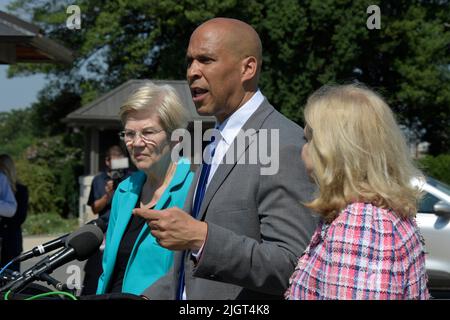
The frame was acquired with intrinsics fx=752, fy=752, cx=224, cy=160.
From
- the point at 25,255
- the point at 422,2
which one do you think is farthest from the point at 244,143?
the point at 422,2

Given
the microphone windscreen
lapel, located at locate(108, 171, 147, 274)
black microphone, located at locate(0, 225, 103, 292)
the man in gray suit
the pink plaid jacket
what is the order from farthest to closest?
lapel, located at locate(108, 171, 147, 274), the microphone windscreen, black microphone, located at locate(0, 225, 103, 292), the man in gray suit, the pink plaid jacket

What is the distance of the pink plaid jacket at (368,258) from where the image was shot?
2.06 m

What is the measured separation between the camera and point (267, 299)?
2.52m

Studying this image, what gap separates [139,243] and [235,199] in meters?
0.93

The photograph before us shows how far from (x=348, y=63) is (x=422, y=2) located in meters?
5.06

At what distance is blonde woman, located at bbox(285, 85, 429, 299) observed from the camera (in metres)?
2.07

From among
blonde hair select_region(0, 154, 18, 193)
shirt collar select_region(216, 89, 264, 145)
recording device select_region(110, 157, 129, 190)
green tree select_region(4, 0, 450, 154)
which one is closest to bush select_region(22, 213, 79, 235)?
green tree select_region(4, 0, 450, 154)

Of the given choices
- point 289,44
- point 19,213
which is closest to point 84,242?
point 19,213

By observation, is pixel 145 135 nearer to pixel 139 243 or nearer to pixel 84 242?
pixel 139 243

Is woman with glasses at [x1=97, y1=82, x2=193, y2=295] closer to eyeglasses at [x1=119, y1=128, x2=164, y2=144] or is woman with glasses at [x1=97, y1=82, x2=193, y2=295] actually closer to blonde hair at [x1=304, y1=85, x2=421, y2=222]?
eyeglasses at [x1=119, y1=128, x2=164, y2=144]

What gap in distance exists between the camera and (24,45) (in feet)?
25.4

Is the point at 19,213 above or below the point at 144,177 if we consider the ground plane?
below

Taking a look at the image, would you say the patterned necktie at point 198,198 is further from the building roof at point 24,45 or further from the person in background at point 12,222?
the person in background at point 12,222

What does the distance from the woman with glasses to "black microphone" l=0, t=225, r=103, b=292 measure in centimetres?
51
